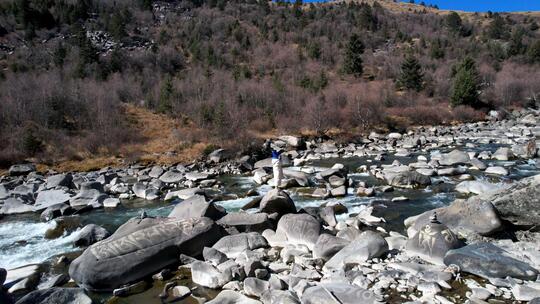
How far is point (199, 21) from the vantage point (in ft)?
284

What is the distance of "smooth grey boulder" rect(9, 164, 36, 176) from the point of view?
77.4 ft

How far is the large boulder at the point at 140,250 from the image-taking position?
8289 mm

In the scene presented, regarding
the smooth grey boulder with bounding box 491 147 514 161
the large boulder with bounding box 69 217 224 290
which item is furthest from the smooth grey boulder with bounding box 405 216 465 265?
the smooth grey boulder with bounding box 491 147 514 161

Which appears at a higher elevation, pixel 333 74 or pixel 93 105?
pixel 333 74

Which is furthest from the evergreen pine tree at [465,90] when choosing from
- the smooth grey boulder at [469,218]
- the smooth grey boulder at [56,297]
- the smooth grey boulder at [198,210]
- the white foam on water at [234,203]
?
the smooth grey boulder at [56,297]

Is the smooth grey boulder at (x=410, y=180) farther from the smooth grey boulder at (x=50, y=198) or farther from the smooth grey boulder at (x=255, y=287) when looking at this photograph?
the smooth grey boulder at (x=50, y=198)

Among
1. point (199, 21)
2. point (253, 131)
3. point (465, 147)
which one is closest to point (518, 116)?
point (465, 147)

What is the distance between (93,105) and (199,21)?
55.6 metres

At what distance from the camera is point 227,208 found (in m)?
14.6

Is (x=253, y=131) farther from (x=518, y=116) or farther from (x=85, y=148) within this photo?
(x=518, y=116)

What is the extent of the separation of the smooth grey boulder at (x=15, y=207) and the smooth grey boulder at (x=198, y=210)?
790 centimetres

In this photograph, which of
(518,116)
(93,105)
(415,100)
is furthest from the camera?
(415,100)

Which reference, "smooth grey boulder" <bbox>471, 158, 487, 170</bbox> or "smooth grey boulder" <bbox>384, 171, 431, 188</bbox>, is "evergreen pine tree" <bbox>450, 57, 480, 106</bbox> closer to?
→ "smooth grey boulder" <bbox>471, 158, 487, 170</bbox>

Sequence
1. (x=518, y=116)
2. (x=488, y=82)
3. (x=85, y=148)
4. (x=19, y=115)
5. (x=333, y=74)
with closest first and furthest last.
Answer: (x=85, y=148) → (x=19, y=115) → (x=518, y=116) → (x=488, y=82) → (x=333, y=74)
